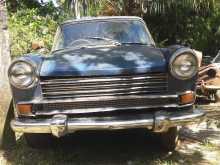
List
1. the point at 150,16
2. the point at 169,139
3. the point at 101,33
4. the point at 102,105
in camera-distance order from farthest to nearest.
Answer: the point at 150,16 → the point at 101,33 → the point at 169,139 → the point at 102,105

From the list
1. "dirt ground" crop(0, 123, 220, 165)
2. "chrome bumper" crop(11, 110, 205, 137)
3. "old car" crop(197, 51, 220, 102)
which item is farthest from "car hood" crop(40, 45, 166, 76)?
"old car" crop(197, 51, 220, 102)

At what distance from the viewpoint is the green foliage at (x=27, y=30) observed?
43.9ft

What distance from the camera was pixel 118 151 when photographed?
6305mm

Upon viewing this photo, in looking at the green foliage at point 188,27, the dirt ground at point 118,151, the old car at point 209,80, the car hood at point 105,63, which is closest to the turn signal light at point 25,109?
the car hood at point 105,63

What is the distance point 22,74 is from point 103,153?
5.22ft

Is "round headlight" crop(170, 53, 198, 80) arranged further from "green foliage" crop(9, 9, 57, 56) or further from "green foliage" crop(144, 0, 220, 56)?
"green foliage" crop(144, 0, 220, 56)

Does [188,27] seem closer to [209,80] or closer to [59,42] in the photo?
[209,80]

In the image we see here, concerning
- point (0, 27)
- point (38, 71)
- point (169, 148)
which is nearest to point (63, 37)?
point (0, 27)

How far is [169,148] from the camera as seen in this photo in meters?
6.23

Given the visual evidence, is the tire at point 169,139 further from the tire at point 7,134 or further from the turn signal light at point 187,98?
the tire at point 7,134

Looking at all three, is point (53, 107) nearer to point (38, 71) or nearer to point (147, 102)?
Answer: point (38, 71)

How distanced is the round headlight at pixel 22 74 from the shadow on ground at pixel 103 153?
3.54 ft

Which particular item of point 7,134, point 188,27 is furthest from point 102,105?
point 188,27

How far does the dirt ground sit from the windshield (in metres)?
1.35
